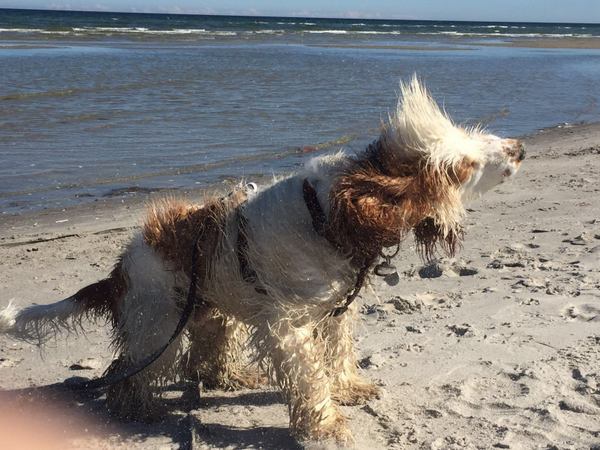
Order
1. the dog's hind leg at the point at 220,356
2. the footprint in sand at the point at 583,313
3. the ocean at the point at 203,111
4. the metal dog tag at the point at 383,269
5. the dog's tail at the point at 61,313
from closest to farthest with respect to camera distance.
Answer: the metal dog tag at the point at 383,269 < the dog's tail at the point at 61,313 < the dog's hind leg at the point at 220,356 < the footprint in sand at the point at 583,313 < the ocean at the point at 203,111

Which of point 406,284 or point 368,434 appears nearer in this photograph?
point 368,434

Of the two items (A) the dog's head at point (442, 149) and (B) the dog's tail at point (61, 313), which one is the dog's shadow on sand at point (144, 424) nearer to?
(B) the dog's tail at point (61, 313)

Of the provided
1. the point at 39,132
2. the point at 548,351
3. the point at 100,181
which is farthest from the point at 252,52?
the point at 548,351

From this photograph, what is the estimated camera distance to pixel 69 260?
22.4 ft

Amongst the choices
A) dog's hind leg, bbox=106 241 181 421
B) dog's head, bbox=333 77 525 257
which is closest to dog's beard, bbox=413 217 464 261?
dog's head, bbox=333 77 525 257

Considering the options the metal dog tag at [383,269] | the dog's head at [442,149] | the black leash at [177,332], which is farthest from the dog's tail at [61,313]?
the dog's head at [442,149]

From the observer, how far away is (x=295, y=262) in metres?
3.43

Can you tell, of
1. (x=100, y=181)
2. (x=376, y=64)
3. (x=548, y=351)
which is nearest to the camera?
(x=548, y=351)

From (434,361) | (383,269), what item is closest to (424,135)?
(383,269)

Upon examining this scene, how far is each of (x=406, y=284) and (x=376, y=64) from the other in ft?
77.5

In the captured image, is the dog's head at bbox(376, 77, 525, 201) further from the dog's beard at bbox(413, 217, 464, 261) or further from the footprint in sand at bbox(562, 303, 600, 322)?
the footprint in sand at bbox(562, 303, 600, 322)

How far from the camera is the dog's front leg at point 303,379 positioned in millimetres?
3570

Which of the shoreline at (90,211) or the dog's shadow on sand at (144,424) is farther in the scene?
the shoreline at (90,211)

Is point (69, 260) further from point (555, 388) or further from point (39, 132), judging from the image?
point (39, 132)
